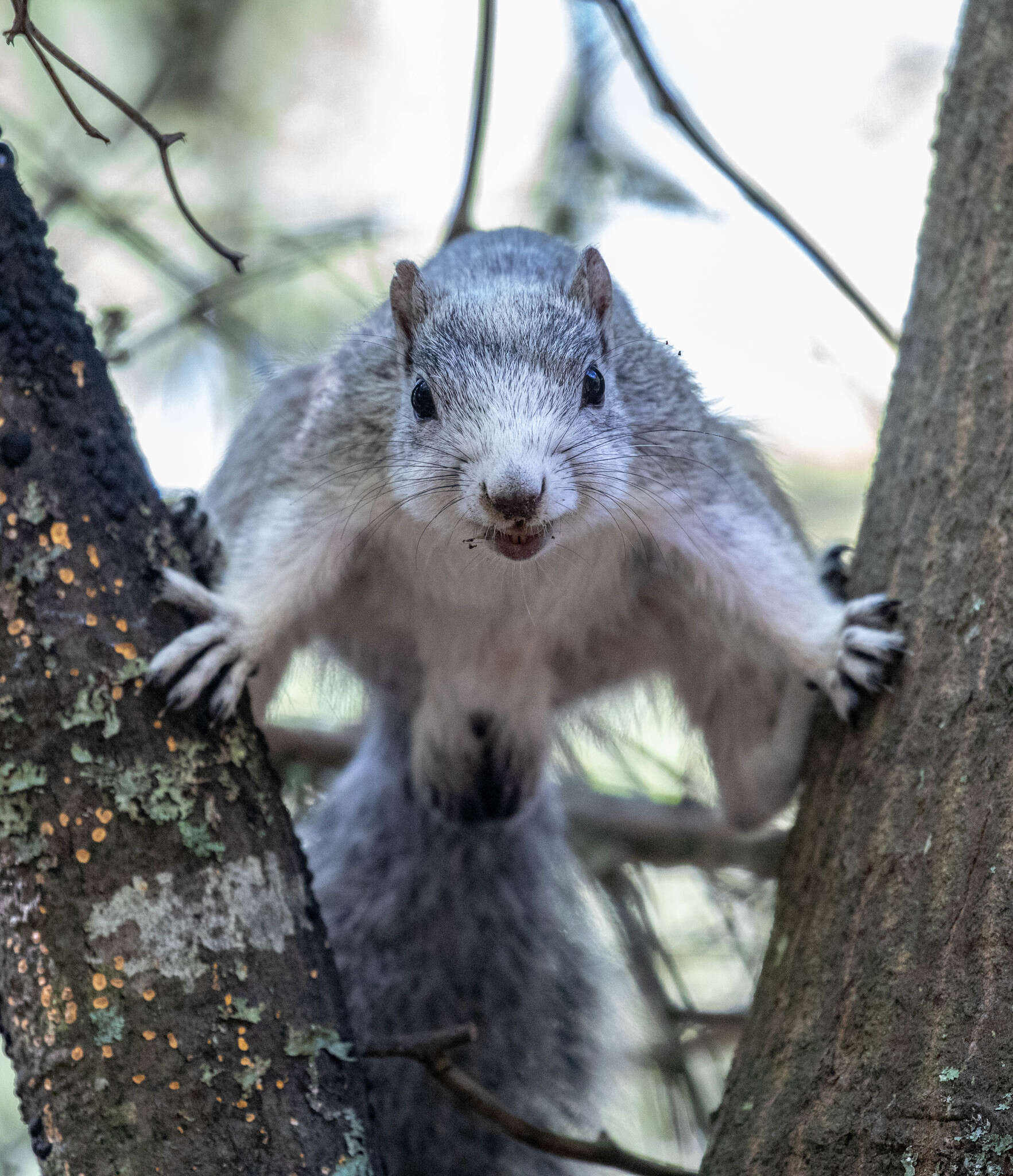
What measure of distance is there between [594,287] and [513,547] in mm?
502

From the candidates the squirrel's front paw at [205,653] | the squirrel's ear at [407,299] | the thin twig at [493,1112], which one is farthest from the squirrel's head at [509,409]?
the thin twig at [493,1112]

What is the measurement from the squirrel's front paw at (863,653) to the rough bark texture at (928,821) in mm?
31

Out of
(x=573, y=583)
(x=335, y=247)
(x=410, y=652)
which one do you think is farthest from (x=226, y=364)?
(x=573, y=583)

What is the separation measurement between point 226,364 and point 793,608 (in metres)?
1.44

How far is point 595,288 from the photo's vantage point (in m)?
1.83

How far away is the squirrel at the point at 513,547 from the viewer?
1.63m

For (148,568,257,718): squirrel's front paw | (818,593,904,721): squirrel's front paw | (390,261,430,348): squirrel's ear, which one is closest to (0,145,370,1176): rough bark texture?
(148,568,257,718): squirrel's front paw

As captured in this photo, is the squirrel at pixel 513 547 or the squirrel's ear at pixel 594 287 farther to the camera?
the squirrel's ear at pixel 594 287

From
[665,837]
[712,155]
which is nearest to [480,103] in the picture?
[712,155]

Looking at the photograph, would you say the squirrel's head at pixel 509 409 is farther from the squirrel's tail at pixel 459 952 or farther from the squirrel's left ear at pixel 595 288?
the squirrel's tail at pixel 459 952

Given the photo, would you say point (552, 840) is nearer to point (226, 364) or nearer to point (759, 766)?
Answer: point (759, 766)

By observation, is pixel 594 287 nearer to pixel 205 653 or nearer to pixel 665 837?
pixel 205 653

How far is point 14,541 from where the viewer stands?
129 centimetres

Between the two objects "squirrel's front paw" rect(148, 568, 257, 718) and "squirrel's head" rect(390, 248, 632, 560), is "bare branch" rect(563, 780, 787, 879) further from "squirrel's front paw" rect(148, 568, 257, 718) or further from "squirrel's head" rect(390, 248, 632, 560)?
"squirrel's front paw" rect(148, 568, 257, 718)
